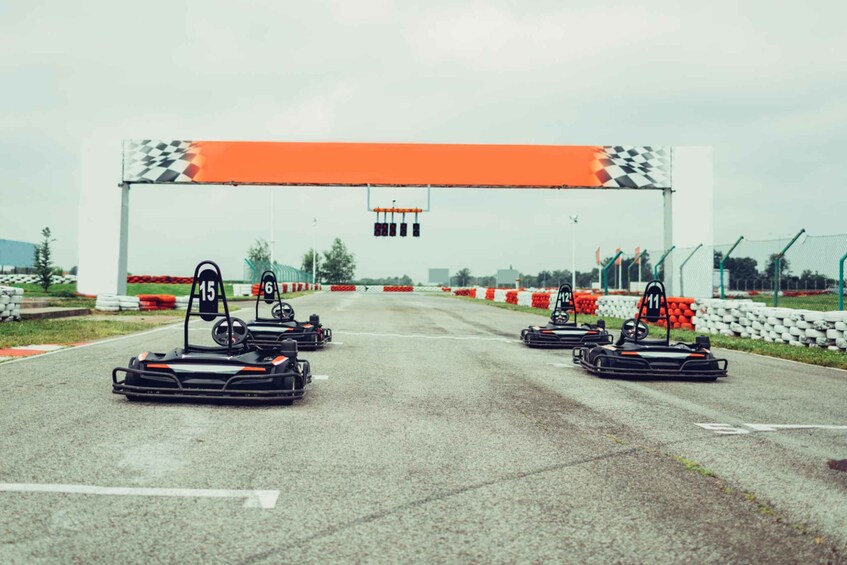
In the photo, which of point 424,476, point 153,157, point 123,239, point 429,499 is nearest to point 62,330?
point 123,239

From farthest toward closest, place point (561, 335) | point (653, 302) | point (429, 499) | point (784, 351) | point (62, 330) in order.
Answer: point (62, 330), point (561, 335), point (784, 351), point (653, 302), point (429, 499)

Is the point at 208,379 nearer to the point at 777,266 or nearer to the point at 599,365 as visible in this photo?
the point at 599,365

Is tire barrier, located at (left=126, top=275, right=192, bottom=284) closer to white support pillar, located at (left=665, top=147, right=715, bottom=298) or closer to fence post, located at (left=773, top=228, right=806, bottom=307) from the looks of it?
white support pillar, located at (left=665, top=147, right=715, bottom=298)

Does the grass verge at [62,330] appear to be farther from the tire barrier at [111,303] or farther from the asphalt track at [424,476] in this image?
the asphalt track at [424,476]

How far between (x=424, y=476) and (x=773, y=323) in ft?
39.4

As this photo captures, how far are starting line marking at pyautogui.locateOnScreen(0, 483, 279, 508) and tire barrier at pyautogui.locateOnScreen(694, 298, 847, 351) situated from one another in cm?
1148

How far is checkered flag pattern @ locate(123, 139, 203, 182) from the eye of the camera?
24.0 meters

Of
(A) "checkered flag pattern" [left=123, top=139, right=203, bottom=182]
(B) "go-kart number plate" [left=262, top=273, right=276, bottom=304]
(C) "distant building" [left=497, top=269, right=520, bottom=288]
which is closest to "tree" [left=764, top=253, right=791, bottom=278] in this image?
(B) "go-kart number plate" [left=262, top=273, right=276, bottom=304]

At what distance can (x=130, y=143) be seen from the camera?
2414cm

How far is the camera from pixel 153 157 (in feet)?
79.4

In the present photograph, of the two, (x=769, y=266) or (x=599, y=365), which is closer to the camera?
(x=599, y=365)

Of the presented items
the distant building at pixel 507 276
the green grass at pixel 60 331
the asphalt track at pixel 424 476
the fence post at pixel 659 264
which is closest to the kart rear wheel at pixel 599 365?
the asphalt track at pixel 424 476

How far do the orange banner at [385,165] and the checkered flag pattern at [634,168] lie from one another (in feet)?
0.11

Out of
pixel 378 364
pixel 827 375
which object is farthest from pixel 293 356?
pixel 827 375
